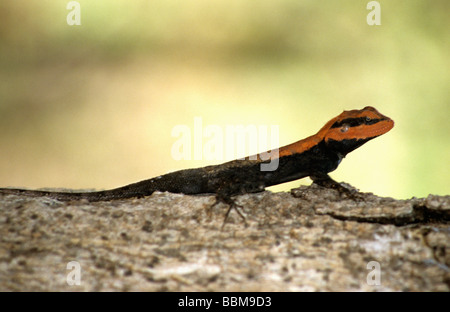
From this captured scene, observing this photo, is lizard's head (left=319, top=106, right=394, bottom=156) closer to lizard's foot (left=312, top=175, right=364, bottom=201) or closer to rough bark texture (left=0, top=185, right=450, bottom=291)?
lizard's foot (left=312, top=175, right=364, bottom=201)

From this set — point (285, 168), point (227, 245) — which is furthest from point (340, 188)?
point (227, 245)

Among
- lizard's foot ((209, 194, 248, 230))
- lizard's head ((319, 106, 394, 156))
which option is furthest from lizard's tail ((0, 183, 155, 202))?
lizard's head ((319, 106, 394, 156))

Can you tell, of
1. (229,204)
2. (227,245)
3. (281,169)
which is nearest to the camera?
(227,245)

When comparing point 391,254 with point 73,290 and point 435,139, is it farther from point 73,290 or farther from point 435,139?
point 435,139

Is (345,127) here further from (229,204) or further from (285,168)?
(229,204)

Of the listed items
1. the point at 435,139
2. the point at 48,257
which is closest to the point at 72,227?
the point at 48,257

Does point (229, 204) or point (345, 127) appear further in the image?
point (345, 127)
